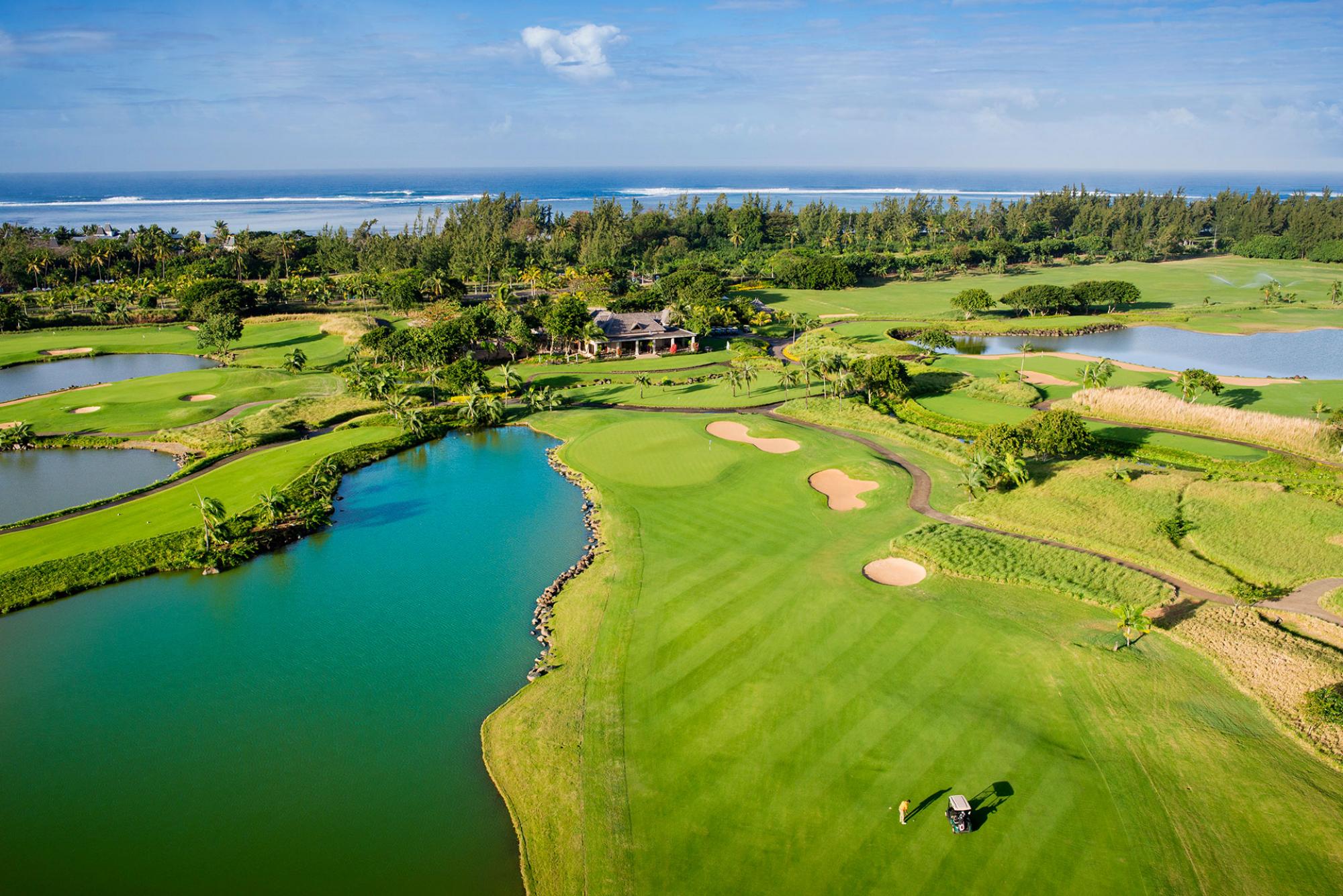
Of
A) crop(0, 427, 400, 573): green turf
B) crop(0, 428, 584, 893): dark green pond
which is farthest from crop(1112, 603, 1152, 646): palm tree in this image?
crop(0, 427, 400, 573): green turf

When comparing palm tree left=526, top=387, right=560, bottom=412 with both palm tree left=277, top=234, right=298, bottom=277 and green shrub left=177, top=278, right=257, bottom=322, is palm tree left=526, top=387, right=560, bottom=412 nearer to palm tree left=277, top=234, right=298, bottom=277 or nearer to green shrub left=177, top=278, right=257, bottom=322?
green shrub left=177, top=278, right=257, bottom=322

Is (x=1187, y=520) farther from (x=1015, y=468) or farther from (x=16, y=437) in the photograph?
(x=16, y=437)

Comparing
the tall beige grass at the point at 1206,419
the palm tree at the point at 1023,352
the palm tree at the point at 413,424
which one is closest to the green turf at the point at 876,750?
the palm tree at the point at 413,424

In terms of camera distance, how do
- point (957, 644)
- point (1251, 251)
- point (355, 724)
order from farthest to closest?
point (1251, 251)
point (957, 644)
point (355, 724)

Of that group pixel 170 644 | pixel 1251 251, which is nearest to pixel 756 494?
pixel 170 644

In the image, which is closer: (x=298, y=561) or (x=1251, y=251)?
(x=298, y=561)

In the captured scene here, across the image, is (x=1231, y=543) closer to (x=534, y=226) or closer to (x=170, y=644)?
(x=170, y=644)

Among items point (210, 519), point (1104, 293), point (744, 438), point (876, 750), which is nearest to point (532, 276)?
point (744, 438)
